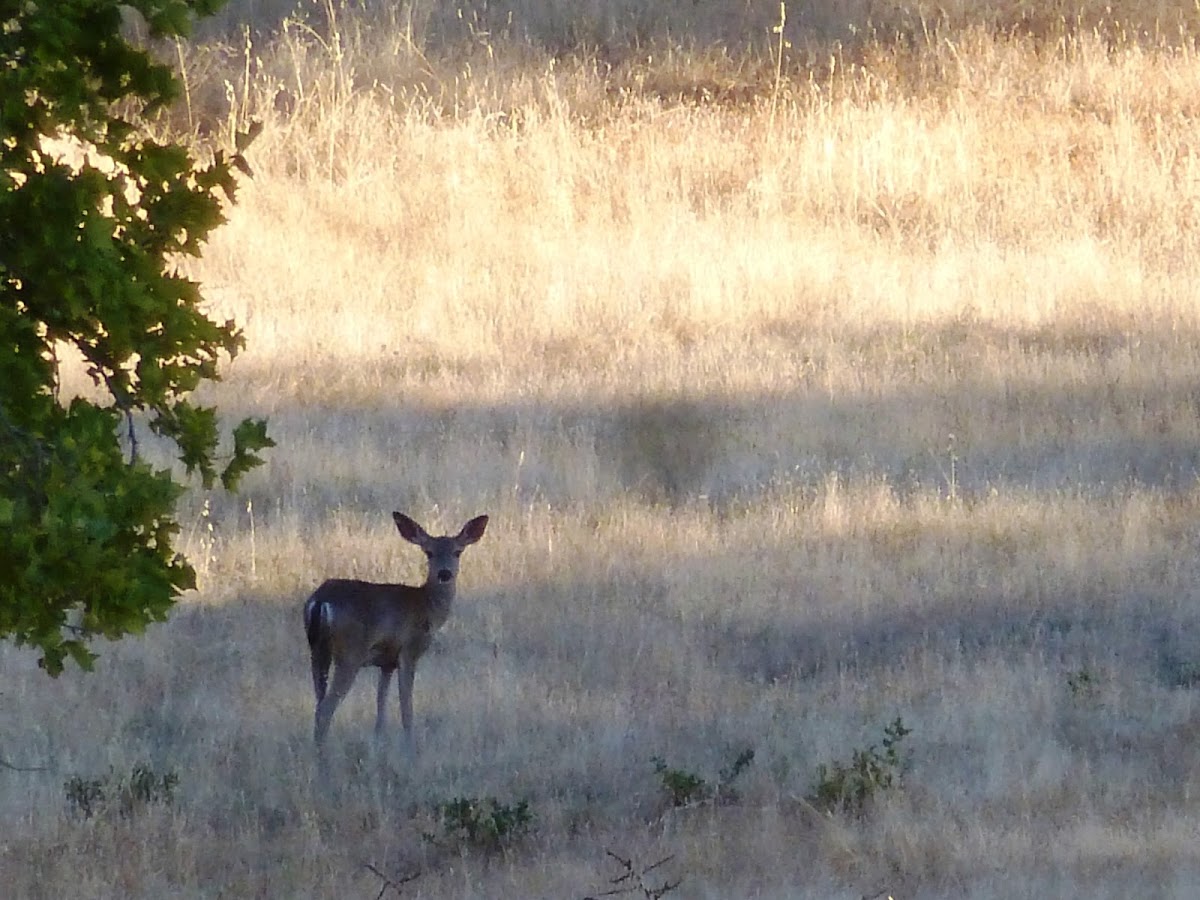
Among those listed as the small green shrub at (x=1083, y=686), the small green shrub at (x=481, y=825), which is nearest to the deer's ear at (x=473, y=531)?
the small green shrub at (x=481, y=825)

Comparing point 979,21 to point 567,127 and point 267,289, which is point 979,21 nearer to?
point 567,127

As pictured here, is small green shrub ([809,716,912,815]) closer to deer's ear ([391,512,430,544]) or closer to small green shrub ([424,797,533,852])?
small green shrub ([424,797,533,852])

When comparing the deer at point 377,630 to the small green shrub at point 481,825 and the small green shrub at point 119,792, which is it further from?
the small green shrub at point 481,825

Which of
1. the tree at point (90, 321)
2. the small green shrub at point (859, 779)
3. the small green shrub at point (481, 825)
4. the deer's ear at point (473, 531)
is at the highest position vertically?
the tree at point (90, 321)

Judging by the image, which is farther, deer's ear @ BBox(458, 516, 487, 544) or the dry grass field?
deer's ear @ BBox(458, 516, 487, 544)

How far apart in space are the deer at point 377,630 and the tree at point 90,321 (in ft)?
9.50

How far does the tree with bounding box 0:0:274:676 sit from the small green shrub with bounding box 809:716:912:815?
9.82 ft

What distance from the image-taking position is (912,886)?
6863 mm

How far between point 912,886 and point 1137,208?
11.2 metres

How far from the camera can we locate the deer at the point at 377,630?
8695mm

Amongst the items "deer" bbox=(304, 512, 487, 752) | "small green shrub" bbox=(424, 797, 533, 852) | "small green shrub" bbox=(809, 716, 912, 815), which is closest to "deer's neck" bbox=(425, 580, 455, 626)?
"deer" bbox=(304, 512, 487, 752)

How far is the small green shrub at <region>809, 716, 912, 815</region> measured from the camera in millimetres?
7617

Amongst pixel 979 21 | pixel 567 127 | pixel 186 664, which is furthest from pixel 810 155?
pixel 186 664

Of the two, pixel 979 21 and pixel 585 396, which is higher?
pixel 979 21
